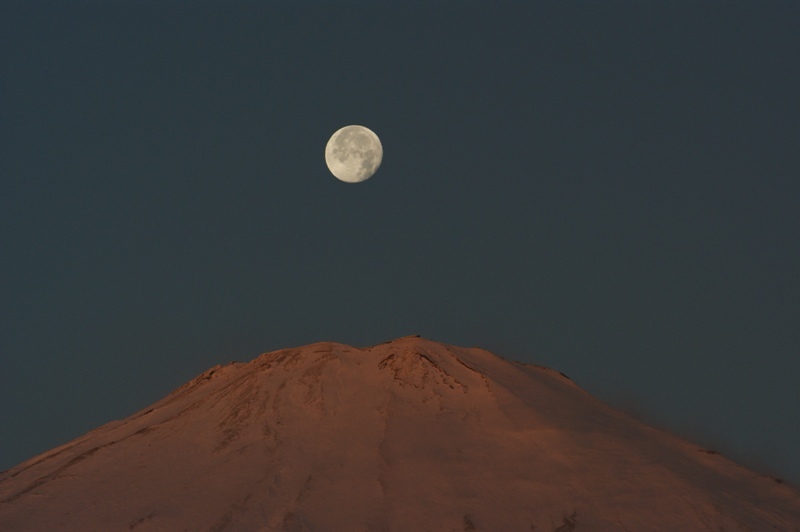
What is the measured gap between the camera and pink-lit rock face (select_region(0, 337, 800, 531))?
5416 centimetres

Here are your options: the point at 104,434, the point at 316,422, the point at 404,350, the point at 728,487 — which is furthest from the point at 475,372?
the point at 104,434

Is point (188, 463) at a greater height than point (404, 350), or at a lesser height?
lesser

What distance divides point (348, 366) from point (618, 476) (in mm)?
19115

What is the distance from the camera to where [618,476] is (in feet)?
187

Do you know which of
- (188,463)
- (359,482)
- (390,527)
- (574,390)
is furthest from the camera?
(574,390)

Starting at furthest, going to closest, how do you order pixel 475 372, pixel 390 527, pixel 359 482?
pixel 475 372, pixel 359 482, pixel 390 527

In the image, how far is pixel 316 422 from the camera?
208 feet

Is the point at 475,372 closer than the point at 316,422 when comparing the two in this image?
No

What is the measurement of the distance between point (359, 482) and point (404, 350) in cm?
1368

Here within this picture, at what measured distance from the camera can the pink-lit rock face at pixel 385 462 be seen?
54.2 m

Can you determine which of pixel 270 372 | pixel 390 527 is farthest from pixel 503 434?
pixel 270 372

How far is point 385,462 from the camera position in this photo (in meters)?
58.5

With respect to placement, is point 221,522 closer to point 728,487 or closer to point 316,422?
point 316,422

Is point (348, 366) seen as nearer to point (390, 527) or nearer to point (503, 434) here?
point (503, 434)
